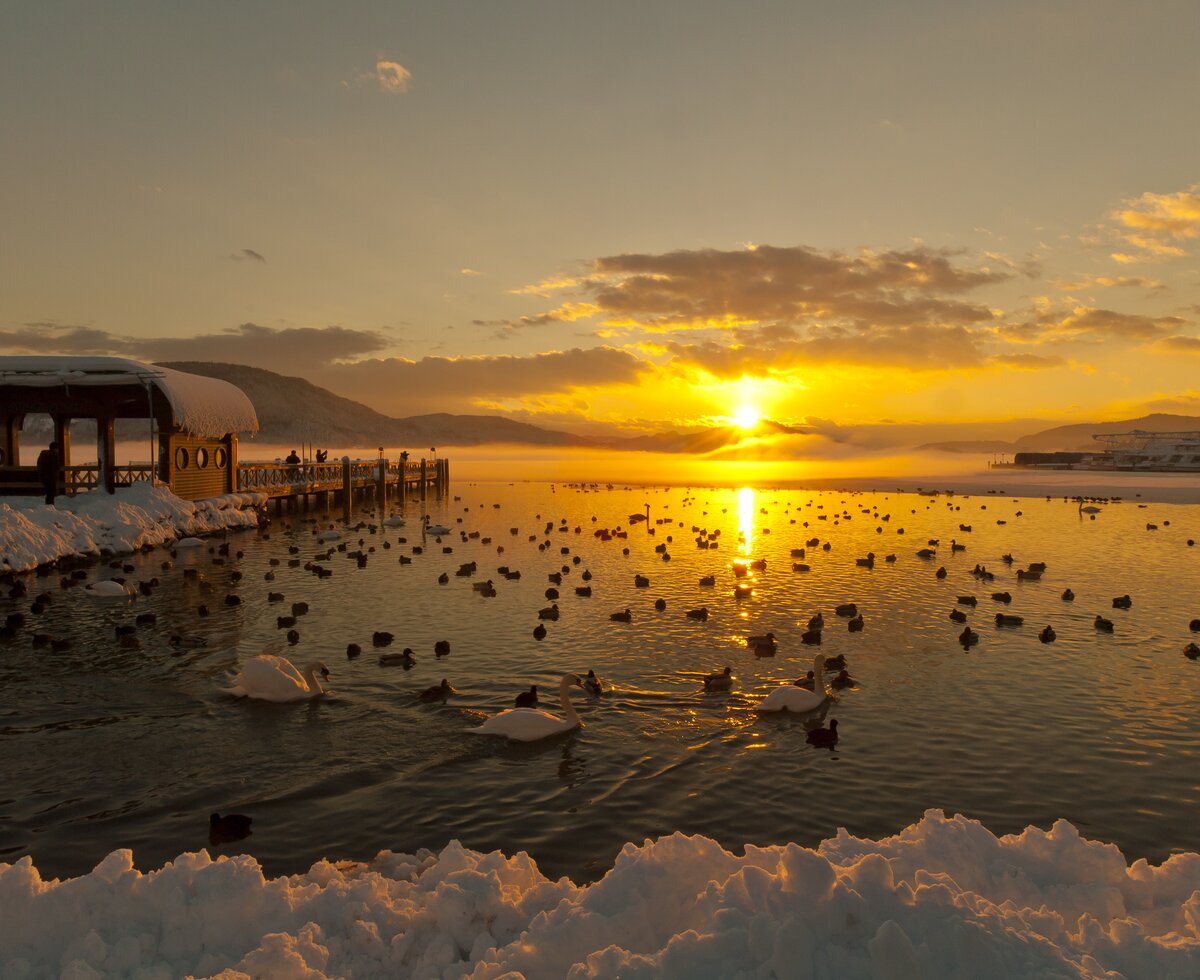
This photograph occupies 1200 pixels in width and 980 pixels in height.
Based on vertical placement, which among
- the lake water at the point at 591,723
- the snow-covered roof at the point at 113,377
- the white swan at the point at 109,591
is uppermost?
the snow-covered roof at the point at 113,377

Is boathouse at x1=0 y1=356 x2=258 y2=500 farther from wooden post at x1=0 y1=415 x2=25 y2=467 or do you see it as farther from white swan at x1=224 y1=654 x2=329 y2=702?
white swan at x1=224 y1=654 x2=329 y2=702

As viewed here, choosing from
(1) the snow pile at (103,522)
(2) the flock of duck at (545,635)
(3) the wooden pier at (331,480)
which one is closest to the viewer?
(2) the flock of duck at (545,635)

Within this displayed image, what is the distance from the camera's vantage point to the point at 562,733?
13109mm

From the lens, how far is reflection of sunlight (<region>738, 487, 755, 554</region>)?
4017 centimetres

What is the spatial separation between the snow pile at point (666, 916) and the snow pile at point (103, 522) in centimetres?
2906

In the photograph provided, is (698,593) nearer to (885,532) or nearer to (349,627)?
(349,627)

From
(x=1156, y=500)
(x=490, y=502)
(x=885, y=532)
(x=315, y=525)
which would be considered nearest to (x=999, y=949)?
(x=885, y=532)

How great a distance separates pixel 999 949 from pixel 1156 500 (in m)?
82.5

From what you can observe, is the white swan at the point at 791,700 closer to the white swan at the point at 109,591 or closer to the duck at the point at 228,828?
the duck at the point at 228,828

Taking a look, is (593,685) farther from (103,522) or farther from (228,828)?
(103,522)

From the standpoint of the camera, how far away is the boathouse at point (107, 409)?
39.6m

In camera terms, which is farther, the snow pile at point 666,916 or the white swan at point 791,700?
the white swan at point 791,700

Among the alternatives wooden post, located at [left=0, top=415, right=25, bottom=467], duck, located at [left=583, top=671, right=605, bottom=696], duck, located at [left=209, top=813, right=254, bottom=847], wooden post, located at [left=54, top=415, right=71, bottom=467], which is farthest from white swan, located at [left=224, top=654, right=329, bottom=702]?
wooden post, located at [left=0, top=415, right=25, bottom=467]

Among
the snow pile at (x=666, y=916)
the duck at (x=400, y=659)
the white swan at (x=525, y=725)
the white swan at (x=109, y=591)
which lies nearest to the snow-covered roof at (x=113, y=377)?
the white swan at (x=109, y=591)
